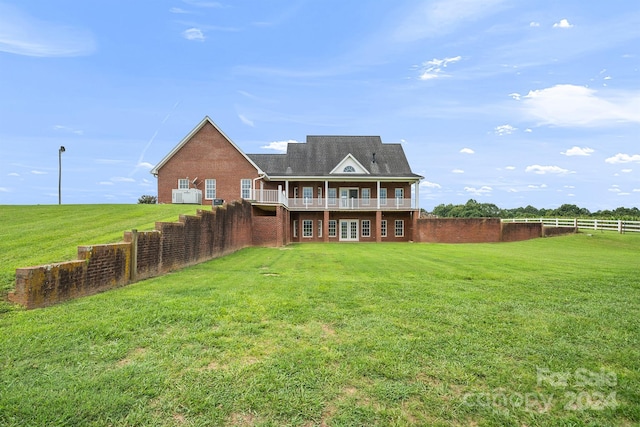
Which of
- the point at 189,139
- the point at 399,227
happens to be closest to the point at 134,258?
the point at 189,139

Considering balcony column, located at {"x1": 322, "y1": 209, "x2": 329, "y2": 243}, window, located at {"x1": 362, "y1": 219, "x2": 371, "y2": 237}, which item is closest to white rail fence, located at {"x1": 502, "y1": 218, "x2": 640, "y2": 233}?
window, located at {"x1": 362, "y1": 219, "x2": 371, "y2": 237}

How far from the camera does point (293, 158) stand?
32.9m

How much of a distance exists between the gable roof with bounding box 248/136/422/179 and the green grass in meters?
24.7

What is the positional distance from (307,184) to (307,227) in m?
3.91

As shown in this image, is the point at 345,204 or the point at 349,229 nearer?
the point at 345,204

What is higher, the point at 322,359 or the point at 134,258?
the point at 134,258

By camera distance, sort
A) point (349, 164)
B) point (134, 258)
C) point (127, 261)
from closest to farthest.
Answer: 1. point (127, 261)
2. point (134, 258)
3. point (349, 164)

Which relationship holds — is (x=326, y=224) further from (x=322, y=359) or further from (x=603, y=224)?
(x=322, y=359)

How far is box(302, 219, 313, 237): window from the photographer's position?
3028cm

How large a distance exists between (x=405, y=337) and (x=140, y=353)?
319cm

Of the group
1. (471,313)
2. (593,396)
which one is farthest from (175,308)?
(593,396)

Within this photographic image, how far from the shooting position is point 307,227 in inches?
1196

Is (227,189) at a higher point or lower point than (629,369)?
higher

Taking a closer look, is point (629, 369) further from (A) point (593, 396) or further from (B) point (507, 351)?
(B) point (507, 351)
